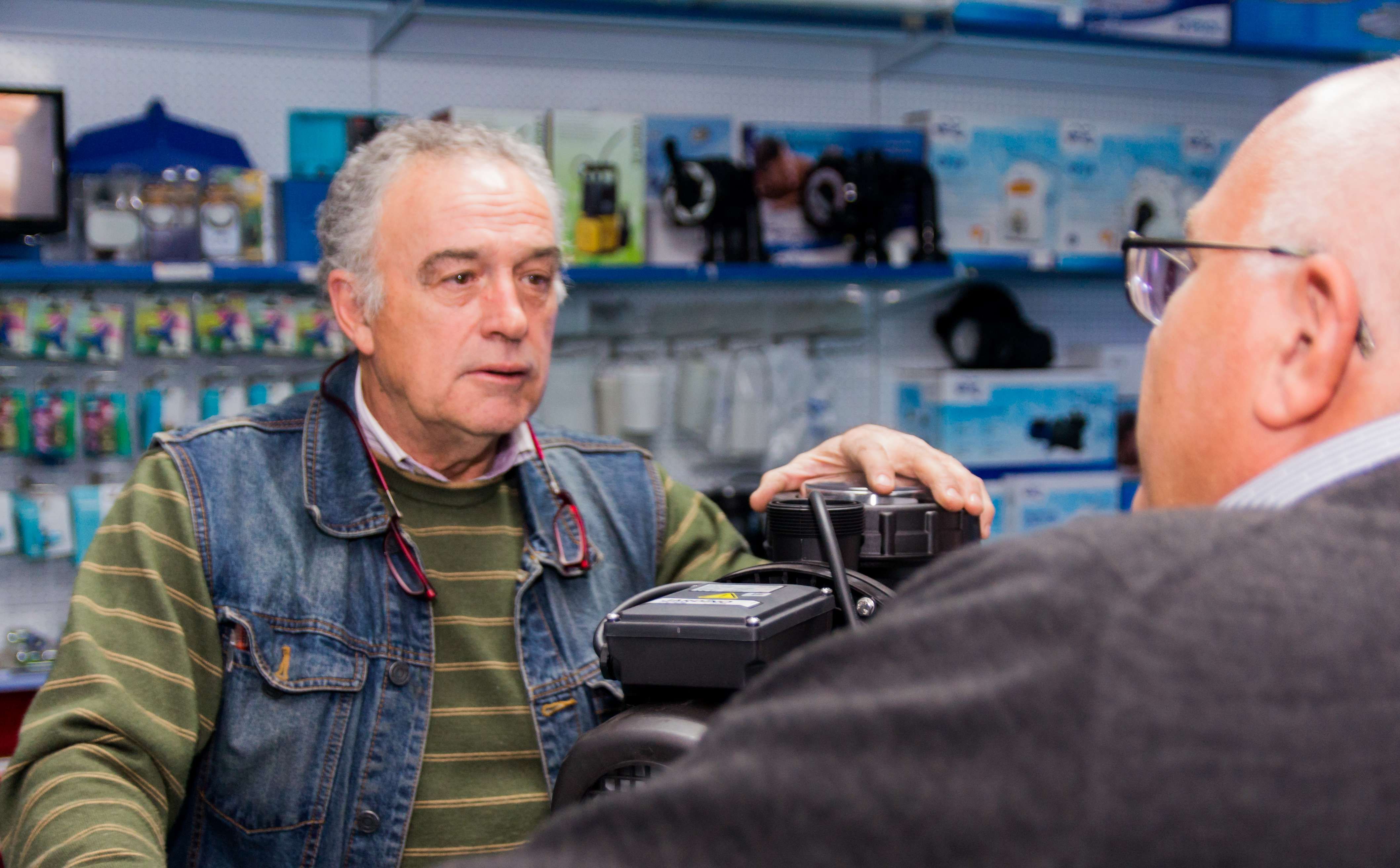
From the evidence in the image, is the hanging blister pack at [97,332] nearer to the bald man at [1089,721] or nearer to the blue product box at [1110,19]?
the blue product box at [1110,19]

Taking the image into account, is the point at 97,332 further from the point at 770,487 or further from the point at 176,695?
the point at 770,487

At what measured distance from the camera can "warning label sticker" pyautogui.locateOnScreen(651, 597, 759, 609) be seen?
0.74m

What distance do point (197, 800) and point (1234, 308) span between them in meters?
1.15

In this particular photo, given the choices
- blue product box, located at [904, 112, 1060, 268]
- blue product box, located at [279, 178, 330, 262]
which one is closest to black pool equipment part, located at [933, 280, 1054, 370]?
blue product box, located at [904, 112, 1060, 268]

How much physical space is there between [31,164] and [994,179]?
2.30 meters

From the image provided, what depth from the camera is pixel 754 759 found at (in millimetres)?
462

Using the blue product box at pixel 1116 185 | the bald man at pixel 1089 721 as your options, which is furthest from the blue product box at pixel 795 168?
the bald man at pixel 1089 721

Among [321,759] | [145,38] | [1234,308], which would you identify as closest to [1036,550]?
[1234,308]

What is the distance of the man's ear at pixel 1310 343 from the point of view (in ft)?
2.02

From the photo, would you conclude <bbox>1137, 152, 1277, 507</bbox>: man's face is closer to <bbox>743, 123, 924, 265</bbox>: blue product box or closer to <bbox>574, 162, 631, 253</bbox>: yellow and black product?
<bbox>574, 162, 631, 253</bbox>: yellow and black product

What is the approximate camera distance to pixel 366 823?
1.24 m

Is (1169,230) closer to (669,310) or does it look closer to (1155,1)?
(1155,1)

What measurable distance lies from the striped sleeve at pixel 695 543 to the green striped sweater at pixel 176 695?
0.4 inches

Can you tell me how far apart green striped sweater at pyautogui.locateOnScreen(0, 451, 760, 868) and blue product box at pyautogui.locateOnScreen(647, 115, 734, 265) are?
4.40 ft
